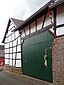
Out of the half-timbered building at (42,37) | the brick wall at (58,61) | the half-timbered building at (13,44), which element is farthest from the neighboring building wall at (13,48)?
the brick wall at (58,61)

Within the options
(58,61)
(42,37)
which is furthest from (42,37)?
(58,61)

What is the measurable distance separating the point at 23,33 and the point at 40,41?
394 centimetres

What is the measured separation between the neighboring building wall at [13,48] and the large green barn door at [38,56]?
6.06 feet

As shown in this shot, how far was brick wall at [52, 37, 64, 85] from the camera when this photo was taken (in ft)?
30.1

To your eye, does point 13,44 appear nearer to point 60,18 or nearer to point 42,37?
point 42,37

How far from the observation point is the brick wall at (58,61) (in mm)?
9180

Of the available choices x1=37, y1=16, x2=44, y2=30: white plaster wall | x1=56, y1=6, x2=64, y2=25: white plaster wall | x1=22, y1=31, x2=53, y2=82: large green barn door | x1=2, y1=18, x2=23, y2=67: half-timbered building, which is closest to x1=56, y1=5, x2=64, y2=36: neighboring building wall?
x1=56, y1=6, x2=64, y2=25: white plaster wall

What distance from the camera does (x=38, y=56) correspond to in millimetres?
12375

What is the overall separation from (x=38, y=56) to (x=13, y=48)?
678 centimetres

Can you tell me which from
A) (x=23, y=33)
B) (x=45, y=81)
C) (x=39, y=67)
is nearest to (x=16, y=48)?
(x=23, y=33)

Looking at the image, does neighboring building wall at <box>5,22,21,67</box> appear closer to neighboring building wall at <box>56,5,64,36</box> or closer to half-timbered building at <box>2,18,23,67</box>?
half-timbered building at <box>2,18,23,67</box>

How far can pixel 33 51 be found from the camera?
13297 mm

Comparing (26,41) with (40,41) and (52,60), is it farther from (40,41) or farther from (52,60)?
(52,60)

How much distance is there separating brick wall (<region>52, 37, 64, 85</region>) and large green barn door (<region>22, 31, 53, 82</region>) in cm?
95
